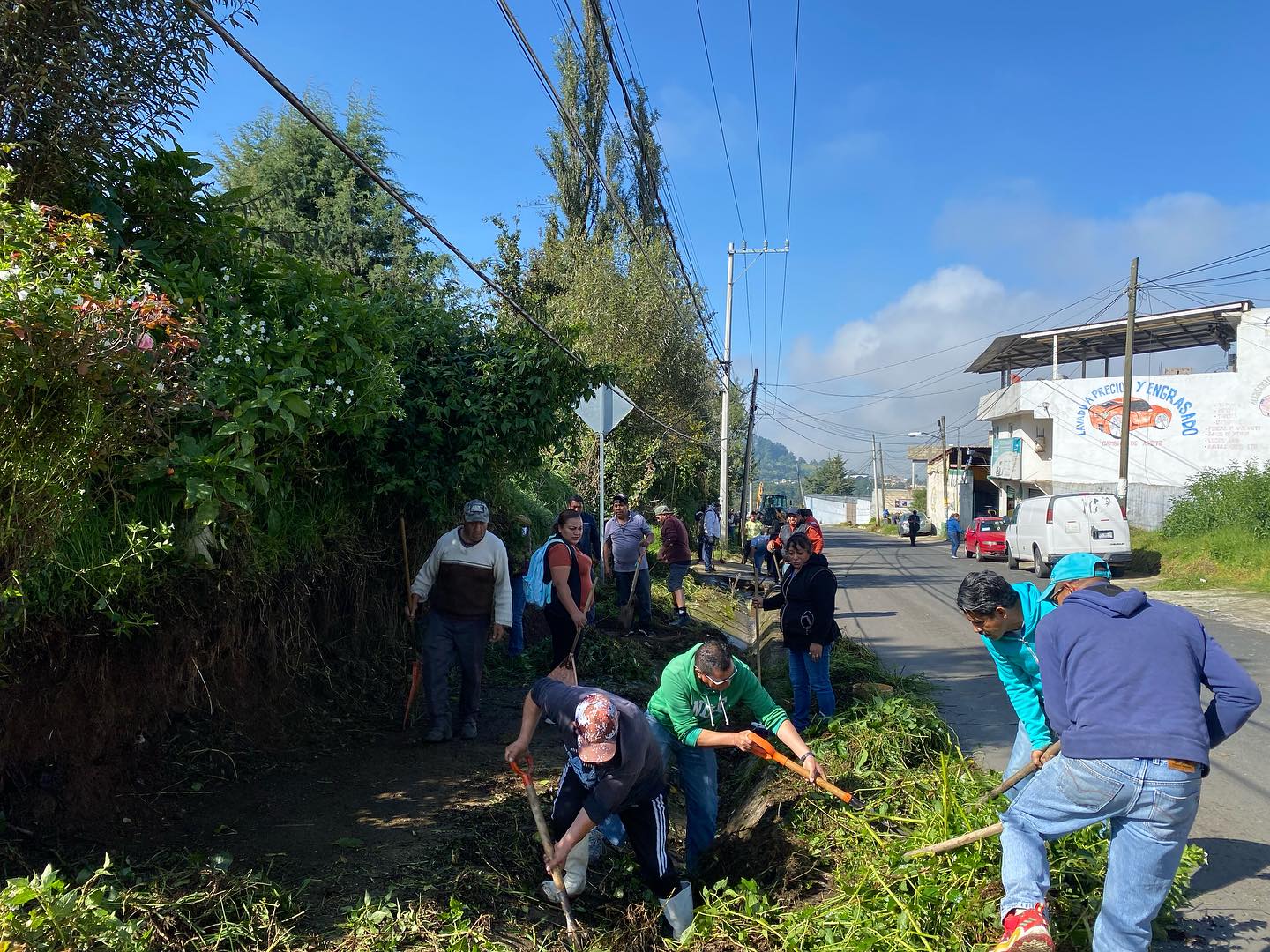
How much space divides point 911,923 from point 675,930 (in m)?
1.08

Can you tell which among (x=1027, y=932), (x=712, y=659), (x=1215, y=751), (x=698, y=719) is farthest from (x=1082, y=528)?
(x=1027, y=932)

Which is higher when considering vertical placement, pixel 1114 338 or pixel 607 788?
pixel 1114 338

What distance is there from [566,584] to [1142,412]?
32.4 metres

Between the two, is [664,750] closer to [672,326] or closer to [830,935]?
[830,935]

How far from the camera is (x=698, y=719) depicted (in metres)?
4.82

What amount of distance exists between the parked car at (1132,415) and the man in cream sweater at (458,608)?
99.8ft

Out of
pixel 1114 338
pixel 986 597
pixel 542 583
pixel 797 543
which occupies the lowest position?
pixel 542 583

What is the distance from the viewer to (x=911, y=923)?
12.0ft

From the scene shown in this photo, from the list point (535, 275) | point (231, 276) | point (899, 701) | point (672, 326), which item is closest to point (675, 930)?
point (899, 701)

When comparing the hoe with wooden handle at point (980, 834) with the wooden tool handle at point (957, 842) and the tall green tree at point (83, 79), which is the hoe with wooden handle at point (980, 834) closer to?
the wooden tool handle at point (957, 842)

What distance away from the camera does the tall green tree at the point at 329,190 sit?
17125 mm

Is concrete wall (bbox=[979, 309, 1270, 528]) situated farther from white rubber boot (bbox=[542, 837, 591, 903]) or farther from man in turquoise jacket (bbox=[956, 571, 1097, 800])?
white rubber boot (bbox=[542, 837, 591, 903])

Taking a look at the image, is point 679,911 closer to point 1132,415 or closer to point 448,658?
point 448,658

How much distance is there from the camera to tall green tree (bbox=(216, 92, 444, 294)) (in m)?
17.1
